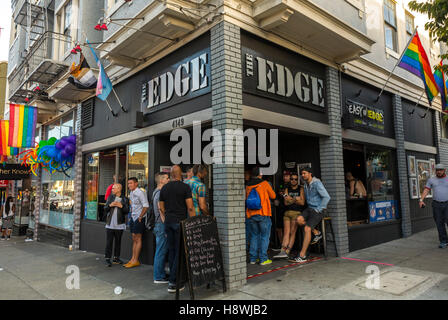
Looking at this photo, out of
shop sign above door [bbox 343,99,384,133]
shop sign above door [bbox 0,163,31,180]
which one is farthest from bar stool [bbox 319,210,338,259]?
shop sign above door [bbox 0,163,31,180]

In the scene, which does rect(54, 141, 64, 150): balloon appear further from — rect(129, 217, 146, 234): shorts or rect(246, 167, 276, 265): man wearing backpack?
rect(246, 167, 276, 265): man wearing backpack

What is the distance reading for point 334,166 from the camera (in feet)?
23.1

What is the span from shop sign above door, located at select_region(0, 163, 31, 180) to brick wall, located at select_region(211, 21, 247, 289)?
39.2ft

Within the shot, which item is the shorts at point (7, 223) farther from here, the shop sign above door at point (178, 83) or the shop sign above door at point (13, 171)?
the shop sign above door at point (178, 83)

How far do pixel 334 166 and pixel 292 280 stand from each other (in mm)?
3019

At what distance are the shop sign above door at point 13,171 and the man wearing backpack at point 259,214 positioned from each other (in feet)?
38.6

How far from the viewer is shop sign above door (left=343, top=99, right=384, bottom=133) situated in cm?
780

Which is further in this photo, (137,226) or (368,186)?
(368,186)

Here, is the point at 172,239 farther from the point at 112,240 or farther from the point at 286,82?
the point at 286,82

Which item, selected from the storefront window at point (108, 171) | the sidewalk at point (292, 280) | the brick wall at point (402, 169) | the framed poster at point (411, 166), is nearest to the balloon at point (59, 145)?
the storefront window at point (108, 171)

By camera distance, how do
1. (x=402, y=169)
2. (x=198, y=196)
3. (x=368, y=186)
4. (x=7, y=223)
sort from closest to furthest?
(x=198, y=196) < (x=368, y=186) < (x=402, y=169) < (x=7, y=223)

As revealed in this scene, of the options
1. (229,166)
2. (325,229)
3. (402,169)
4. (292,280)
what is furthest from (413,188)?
(229,166)
